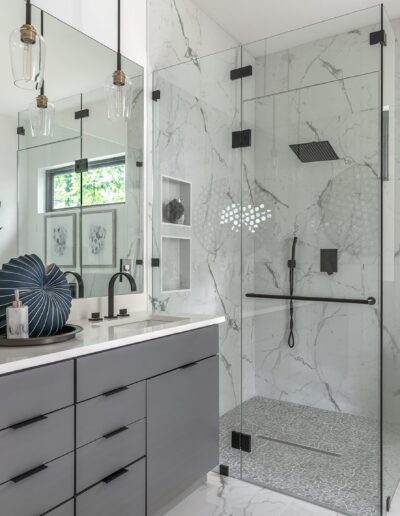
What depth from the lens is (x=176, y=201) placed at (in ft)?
8.84

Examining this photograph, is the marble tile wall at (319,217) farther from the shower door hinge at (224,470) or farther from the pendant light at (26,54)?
the pendant light at (26,54)

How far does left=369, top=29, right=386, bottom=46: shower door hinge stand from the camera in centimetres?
206

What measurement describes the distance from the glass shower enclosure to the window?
34 cm

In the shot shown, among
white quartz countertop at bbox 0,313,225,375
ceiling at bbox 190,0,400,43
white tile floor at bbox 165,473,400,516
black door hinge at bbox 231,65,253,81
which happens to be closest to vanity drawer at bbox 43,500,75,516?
white quartz countertop at bbox 0,313,225,375

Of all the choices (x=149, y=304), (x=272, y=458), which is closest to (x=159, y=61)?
(x=149, y=304)

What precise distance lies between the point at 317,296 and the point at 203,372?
0.70 m

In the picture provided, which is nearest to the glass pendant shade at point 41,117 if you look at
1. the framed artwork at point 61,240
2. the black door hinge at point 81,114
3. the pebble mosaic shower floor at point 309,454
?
the black door hinge at point 81,114

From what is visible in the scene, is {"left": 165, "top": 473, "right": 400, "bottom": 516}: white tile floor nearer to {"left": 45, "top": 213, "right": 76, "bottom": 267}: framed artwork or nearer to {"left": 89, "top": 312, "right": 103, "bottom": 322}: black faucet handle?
{"left": 89, "top": 312, "right": 103, "bottom": 322}: black faucet handle

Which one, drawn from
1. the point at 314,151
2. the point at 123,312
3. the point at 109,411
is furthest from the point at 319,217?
the point at 109,411

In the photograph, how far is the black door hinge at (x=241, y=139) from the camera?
243 cm

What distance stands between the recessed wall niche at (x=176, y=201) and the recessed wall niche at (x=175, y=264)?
0.38 feet

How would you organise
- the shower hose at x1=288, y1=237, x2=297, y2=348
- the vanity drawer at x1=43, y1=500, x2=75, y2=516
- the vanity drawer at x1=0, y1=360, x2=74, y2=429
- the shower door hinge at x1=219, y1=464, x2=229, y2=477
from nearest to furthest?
1. the vanity drawer at x1=0, y1=360, x2=74, y2=429
2. the vanity drawer at x1=43, y1=500, x2=75, y2=516
3. the shower hose at x1=288, y1=237, x2=297, y2=348
4. the shower door hinge at x1=219, y1=464, x2=229, y2=477

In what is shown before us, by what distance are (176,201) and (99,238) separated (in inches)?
23.0

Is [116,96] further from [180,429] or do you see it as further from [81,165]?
[180,429]
